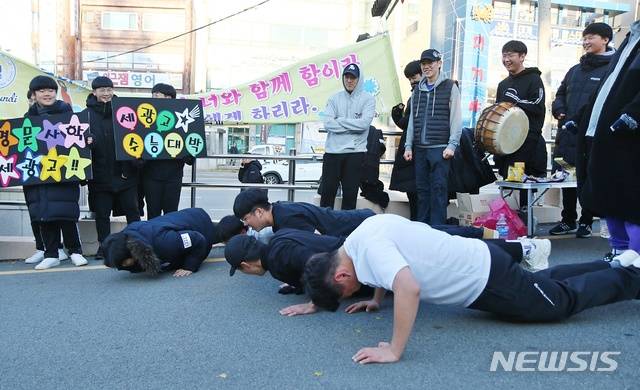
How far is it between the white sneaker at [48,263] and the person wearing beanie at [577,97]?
4.94 meters

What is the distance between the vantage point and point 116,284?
4.61 meters

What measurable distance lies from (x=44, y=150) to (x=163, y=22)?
3235 centimetres

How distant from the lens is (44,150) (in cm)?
534

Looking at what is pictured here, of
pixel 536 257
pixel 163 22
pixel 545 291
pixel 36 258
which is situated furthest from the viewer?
pixel 163 22

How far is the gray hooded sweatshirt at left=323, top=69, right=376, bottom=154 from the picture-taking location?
553 centimetres

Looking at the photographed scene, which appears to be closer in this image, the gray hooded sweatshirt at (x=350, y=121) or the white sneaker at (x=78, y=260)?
the white sneaker at (x=78, y=260)

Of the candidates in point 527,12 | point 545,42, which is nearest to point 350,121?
point 545,42

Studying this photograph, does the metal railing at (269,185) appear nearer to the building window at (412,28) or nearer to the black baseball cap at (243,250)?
the black baseball cap at (243,250)

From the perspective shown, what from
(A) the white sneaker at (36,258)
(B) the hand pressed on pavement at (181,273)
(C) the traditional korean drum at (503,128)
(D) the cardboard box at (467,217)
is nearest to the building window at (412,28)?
(C) the traditional korean drum at (503,128)

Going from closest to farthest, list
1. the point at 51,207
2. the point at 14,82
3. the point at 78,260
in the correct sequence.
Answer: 1. the point at 51,207
2. the point at 78,260
3. the point at 14,82

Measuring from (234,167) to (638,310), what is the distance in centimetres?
851

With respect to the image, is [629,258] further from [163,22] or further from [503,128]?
[163,22]

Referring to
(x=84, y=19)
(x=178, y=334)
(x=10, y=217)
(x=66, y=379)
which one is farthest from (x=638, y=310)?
(x=84, y=19)

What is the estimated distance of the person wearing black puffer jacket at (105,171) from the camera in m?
5.57
